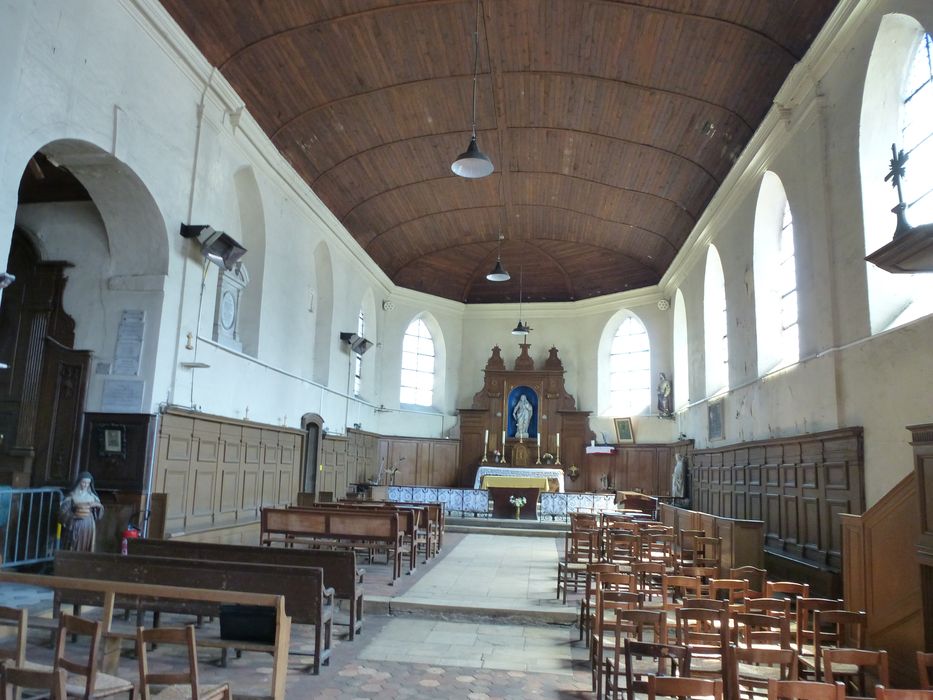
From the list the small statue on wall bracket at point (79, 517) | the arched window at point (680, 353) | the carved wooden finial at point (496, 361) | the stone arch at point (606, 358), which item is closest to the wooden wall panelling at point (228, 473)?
the small statue on wall bracket at point (79, 517)

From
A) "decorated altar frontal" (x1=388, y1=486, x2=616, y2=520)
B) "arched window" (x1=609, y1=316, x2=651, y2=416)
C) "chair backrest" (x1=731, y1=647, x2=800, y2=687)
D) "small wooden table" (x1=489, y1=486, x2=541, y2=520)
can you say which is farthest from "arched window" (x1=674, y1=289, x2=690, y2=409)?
"chair backrest" (x1=731, y1=647, x2=800, y2=687)

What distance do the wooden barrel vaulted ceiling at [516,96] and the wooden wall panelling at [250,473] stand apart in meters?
5.72

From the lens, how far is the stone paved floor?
5289mm

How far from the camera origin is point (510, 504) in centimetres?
1795

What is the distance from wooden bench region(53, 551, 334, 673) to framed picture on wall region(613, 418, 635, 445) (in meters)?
16.6

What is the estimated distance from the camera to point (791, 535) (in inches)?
403

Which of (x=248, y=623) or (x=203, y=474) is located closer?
(x=248, y=623)

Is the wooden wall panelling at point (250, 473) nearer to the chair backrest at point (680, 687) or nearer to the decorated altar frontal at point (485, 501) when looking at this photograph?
the decorated altar frontal at point (485, 501)

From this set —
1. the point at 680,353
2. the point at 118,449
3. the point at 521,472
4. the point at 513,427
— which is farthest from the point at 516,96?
the point at 513,427

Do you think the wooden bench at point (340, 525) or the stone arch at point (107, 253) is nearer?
the wooden bench at point (340, 525)

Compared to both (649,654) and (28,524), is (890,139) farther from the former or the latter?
(28,524)

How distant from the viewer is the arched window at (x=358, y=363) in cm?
1939

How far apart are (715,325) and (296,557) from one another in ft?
41.0

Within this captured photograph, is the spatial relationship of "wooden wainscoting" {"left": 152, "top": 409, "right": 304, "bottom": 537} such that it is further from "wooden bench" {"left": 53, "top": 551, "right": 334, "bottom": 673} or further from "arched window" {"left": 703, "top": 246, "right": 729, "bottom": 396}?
"arched window" {"left": 703, "top": 246, "right": 729, "bottom": 396}
